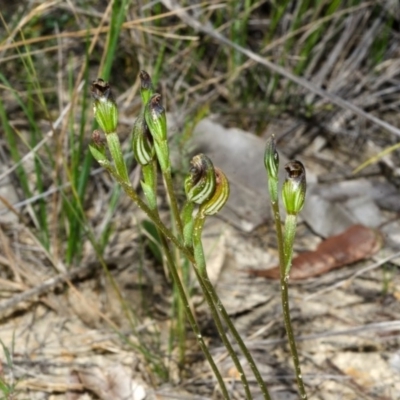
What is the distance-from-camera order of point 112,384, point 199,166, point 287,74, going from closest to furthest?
point 199,166 < point 112,384 < point 287,74

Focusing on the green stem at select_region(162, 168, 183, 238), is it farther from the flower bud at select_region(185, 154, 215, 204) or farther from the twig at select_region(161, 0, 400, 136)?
the twig at select_region(161, 0, 400, 136)

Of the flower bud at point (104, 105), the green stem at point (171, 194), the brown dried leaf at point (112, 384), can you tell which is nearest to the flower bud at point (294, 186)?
the green stem at point (171, 194)

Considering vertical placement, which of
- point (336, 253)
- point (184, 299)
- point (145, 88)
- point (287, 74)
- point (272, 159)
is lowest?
point (184, 299)

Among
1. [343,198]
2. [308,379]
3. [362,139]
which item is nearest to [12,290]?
[308,379]

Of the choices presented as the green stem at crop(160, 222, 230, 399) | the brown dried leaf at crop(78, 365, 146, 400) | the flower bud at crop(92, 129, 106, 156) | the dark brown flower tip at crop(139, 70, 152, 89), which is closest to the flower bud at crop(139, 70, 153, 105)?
the dark brown flower tip at crop(139, 70, 152, 89)

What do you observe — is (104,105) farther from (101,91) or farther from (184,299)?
(184,299)

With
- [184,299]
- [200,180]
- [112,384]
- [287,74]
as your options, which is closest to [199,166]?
[200,180]

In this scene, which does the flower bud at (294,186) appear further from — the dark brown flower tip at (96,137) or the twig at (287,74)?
the twig at (287,74)

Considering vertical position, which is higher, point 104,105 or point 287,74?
point 287,74
